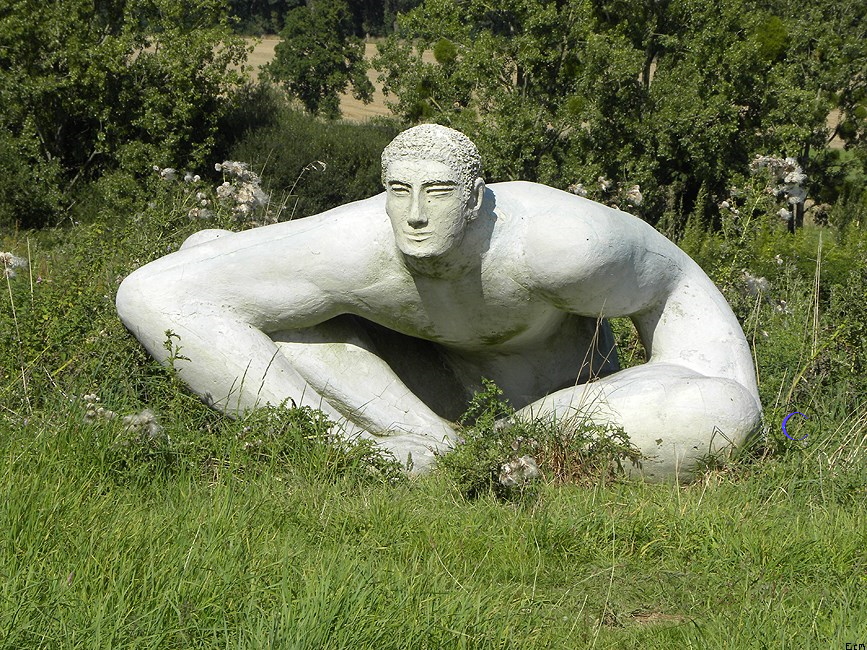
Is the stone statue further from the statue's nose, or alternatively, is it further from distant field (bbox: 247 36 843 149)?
distant field (bbox: 247 36 843 149)

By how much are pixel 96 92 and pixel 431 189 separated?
10.6 meters

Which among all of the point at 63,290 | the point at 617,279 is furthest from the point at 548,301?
the point at 63,290

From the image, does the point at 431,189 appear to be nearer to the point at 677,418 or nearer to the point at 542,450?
the point at 542,450

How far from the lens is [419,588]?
3275 mm

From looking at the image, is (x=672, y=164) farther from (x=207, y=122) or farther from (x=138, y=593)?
(x=138, y=593)

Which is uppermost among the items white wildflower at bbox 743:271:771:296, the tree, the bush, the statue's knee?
the statue's knee

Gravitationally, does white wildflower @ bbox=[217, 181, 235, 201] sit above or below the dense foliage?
above

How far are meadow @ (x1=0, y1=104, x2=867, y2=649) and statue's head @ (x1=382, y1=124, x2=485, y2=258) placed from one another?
67 centimetres

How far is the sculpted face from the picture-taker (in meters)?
4.14

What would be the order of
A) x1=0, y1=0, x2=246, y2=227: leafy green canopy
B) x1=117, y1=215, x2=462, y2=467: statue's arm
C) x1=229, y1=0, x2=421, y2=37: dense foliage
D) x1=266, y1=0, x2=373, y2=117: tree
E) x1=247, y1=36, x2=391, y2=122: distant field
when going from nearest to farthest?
x1=117, y1=215, x2=462, y2=467: statue's arm, x1=0, y1=0, x2=246, y2=227: leafy green canopy, x1=266, y1=0, x2=373, y2=117: tree, x1=247, y1=36, x2=391, y2=122: distant field, x1=229, y1=0, x2=421, y2=37: dense foliage

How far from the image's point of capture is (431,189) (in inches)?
163


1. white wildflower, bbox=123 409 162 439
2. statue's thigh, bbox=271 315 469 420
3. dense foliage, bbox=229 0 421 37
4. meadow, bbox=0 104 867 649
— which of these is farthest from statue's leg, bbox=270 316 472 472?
dense foliage, bbox=229 0 421 37

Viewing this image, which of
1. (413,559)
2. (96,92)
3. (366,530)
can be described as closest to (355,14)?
(96,92)

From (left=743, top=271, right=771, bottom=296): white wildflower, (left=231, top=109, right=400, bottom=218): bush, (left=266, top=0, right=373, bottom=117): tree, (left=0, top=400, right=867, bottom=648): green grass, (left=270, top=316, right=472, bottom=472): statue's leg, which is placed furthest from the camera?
(left=266, top=0, right=373, bottom=117): tree
